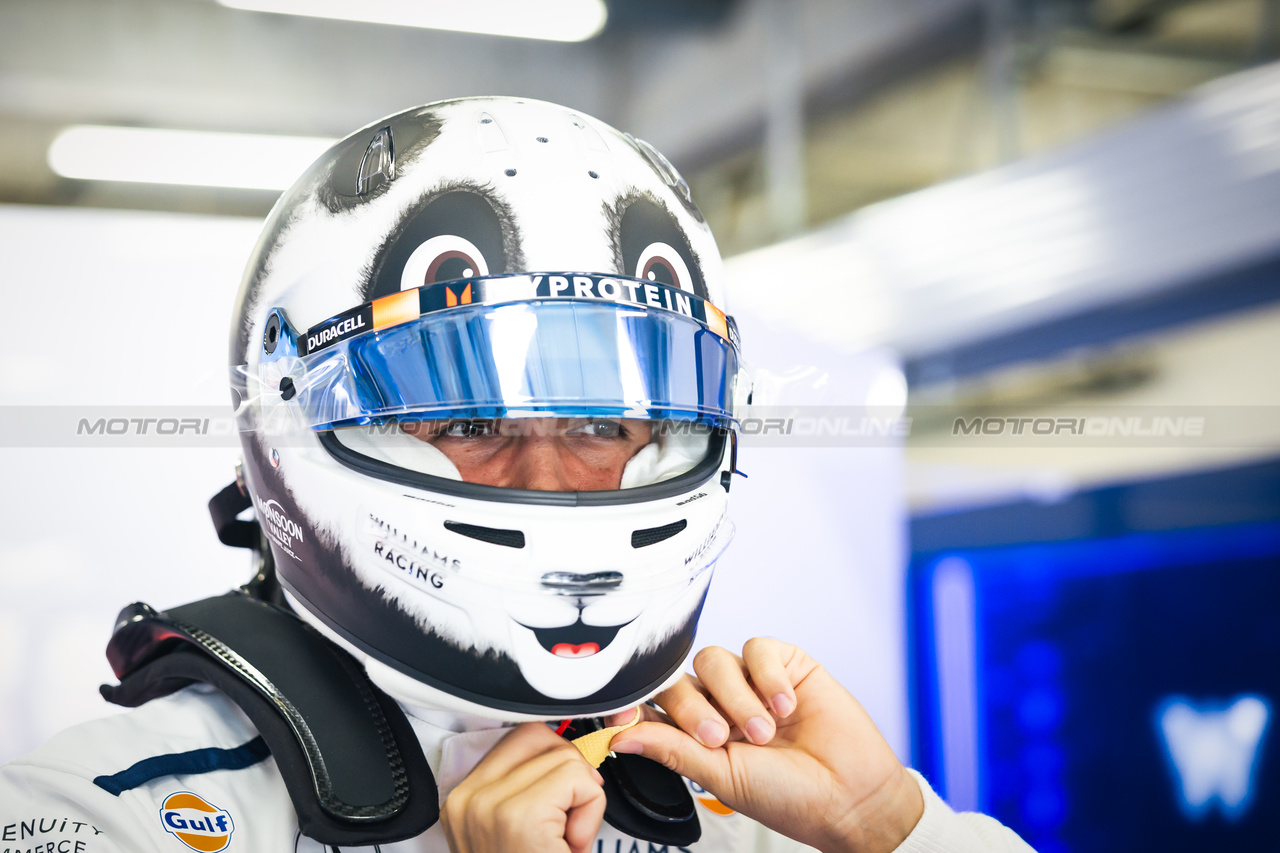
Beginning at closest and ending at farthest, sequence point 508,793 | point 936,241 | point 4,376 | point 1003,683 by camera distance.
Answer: point 508,793 → point 4,376 → point 1003,683 → point 936,241

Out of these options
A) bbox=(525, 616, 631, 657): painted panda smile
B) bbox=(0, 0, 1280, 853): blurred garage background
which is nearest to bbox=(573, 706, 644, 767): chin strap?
bbox=(525, 616, 631, 657): painted panda smile

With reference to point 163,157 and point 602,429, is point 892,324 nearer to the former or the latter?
point 163,157

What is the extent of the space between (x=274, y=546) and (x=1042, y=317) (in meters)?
2.90

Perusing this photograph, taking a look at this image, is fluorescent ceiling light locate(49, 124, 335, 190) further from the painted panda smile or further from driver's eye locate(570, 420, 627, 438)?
the painted panda smile

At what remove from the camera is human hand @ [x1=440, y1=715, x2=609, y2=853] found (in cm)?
79

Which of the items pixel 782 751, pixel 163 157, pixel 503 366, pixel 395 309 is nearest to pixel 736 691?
pixel 782 751

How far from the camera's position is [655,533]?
955 mm

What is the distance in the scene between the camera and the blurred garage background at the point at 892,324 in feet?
5.78

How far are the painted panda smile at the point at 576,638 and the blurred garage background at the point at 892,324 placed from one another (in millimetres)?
587

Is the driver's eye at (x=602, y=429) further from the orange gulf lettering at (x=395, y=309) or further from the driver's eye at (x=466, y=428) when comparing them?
the orange gulf lettering at (x=395, y=309)

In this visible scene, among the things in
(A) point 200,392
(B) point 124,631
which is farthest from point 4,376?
(B) point 124,631

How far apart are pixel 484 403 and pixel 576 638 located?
0.78 feet

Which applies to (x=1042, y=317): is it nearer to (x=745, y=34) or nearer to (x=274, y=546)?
(x=745, y=34)

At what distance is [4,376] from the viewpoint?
1.68 m
